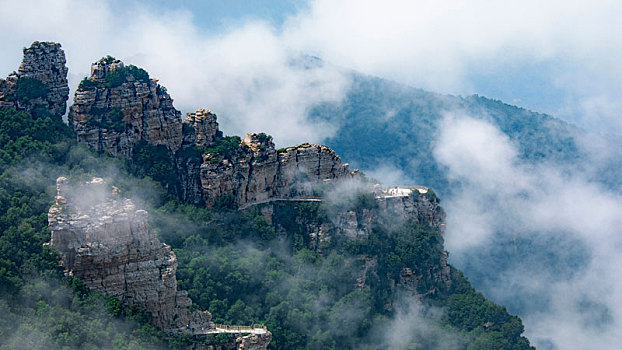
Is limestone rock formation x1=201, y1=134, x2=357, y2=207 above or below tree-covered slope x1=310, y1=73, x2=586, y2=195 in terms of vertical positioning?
below

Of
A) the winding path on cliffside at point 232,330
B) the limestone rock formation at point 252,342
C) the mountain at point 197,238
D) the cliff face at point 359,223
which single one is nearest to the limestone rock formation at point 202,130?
the mountain at point 197,238

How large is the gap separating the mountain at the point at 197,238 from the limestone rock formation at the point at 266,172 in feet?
0.50

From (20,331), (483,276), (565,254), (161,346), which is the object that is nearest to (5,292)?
Answer: (20,331)

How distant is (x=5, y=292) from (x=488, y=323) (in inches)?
2041

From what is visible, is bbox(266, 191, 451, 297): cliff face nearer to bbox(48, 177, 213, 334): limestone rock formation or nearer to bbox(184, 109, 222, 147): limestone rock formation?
bbox(184, 109, 222, 147): limestone rock formation

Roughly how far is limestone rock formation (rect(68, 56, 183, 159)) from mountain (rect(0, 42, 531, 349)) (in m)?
0.14

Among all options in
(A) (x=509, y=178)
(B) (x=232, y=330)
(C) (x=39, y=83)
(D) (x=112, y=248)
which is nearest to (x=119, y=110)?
(C) (x=39, y=83)

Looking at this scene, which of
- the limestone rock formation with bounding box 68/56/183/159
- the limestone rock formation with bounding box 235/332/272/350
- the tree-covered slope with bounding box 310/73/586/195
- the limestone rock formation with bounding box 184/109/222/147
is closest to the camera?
the limestone rock formation with bounding box 235/332/272/350

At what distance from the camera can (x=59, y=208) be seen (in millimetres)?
60438

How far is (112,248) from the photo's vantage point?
60688mm

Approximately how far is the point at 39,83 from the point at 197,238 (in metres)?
21.8

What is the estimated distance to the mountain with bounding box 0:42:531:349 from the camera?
2370 inches

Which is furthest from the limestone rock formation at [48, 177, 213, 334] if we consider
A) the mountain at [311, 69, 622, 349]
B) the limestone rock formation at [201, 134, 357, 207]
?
the mountain at [311, 69, 622, 349]

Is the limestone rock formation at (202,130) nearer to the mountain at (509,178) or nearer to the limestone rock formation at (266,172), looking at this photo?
the limestone rock formation at (266,172)
